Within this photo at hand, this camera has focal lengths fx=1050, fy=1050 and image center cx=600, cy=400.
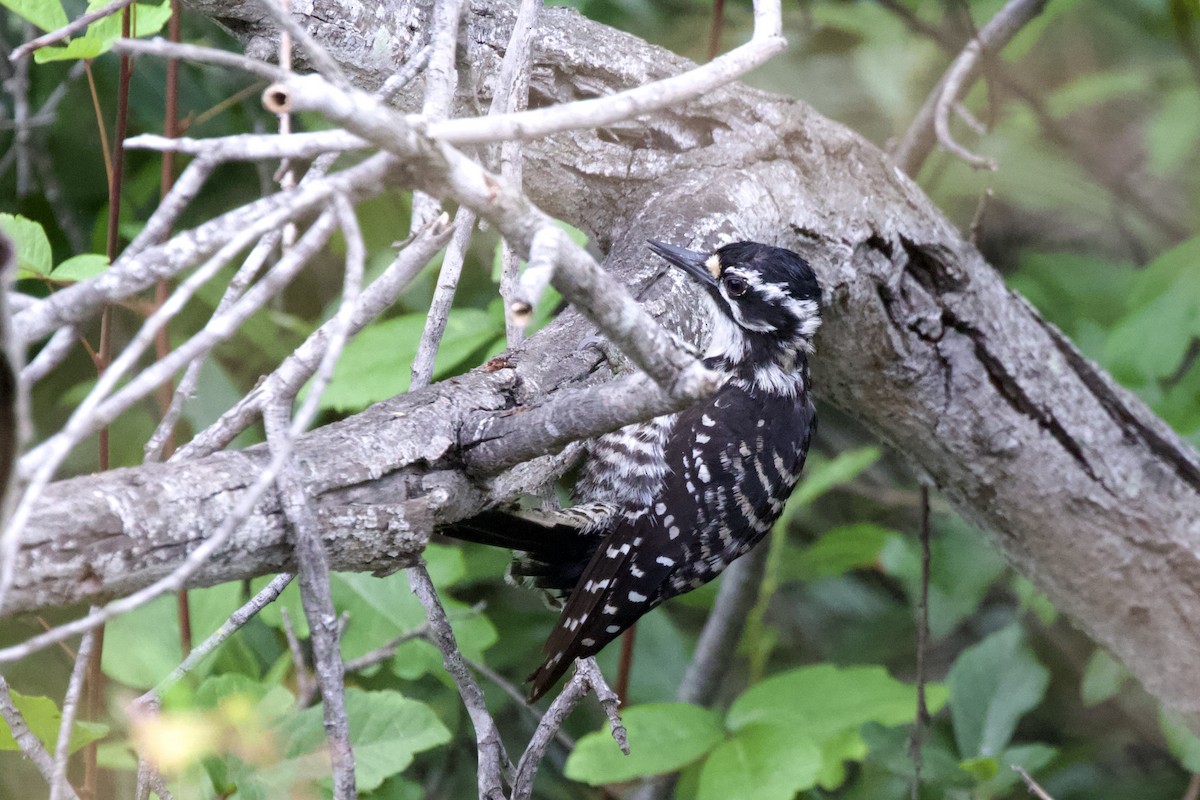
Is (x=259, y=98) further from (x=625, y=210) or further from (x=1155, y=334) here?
(x=1155, y=334)

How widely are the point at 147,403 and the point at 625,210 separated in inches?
54.8

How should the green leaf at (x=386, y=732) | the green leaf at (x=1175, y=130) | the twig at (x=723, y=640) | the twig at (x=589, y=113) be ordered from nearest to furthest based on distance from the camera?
the twig at (x=589, y=113) → the green leaf at (x=386, y=732) → the green leaf at (x=1175, y=130) → the twig at (x=723, y=640)

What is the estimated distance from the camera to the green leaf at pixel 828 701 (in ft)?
7.56

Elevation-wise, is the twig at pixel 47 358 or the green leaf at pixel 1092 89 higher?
the twig at pixel 47 358

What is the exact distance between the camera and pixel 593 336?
5.83 feet

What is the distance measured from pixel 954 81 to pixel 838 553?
1.27m

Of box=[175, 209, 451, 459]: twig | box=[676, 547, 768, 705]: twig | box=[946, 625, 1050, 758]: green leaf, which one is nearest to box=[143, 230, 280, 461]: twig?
box=[175, 209, 451, 459]: twig

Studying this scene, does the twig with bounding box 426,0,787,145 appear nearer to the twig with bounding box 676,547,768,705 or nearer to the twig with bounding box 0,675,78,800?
the twig with bounding box 0,675,78,800

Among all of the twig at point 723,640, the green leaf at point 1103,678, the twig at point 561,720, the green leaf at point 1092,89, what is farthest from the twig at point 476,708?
the green leaf at point 1092,89

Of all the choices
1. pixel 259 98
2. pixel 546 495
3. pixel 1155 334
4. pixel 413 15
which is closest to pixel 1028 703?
pixel 1155 334

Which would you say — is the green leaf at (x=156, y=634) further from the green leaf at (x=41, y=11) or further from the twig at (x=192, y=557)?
the twig at (x=192, y=557)

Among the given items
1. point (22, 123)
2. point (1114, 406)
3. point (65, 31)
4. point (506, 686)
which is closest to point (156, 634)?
point (506, 686)

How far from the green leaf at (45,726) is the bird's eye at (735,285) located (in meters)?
1.33

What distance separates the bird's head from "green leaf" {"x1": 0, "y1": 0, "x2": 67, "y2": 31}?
1036 millimetres
